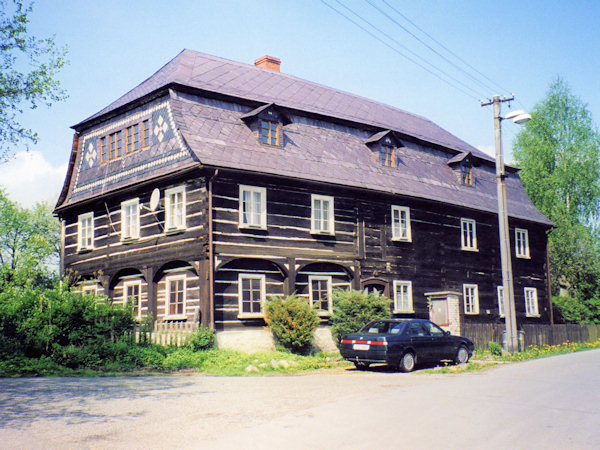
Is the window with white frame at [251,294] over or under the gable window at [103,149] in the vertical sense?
under

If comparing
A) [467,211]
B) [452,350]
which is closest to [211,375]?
[452,350]

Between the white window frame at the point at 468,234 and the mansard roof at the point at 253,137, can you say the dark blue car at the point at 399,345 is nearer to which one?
the mansard roof at the point at 253,137

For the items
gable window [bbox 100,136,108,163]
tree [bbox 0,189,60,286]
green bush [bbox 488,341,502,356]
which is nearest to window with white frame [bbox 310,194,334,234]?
green bush [bbox 488,341,502,356]

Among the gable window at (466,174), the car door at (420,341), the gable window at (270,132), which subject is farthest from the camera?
the gable window at (466,174)

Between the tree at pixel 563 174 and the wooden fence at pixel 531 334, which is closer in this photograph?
the wooden fence at pixel 531 334

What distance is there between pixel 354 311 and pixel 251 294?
3789 millimetres

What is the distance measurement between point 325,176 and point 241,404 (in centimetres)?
1422

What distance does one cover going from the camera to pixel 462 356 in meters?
20.0

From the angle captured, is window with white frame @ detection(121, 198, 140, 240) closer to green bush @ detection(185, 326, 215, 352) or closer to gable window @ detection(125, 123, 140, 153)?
gable window @ detection(125, 123, 140, 153)

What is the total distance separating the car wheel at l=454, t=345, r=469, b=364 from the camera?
64.8ft

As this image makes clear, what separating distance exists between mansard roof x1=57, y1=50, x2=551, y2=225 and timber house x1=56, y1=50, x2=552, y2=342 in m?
0.08

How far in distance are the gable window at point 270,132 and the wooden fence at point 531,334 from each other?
34.7 ft

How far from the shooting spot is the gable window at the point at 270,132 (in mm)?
23703

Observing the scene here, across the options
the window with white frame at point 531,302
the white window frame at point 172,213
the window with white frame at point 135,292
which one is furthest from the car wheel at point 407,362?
the window with white frame at point 531,302
